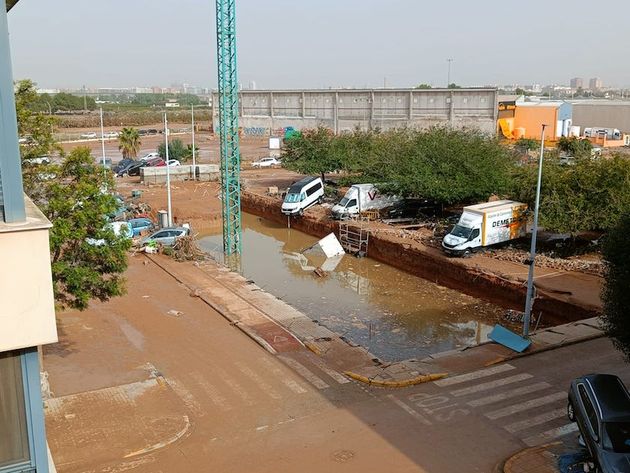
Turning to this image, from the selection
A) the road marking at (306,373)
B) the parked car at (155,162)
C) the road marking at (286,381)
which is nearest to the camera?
the road marking at (286,381)

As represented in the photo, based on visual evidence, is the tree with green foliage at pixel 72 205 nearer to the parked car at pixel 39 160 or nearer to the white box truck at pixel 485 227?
the parked car at pixel 39 160

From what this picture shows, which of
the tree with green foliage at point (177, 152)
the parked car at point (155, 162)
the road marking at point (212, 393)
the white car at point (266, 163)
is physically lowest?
the road marking at point (212, 393)

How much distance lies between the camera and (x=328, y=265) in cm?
3047

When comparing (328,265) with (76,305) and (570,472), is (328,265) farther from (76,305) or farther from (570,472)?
(570,472)

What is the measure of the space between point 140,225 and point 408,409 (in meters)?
23.2

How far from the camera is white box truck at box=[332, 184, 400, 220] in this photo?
1352 inches

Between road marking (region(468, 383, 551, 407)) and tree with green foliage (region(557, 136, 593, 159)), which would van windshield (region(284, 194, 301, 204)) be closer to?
tree with green foliage (region(557, 136, 593, 159))

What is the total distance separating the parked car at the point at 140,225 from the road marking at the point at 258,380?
18103 mm

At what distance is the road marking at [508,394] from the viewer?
46.4 ft

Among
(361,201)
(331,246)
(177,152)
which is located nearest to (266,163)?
(177,152)

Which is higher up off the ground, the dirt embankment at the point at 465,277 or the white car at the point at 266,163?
the white car at the point at 266,163

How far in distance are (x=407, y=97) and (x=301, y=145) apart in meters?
22.5

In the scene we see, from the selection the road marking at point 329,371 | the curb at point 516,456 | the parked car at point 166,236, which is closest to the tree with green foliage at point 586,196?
the road marking at point 329,371

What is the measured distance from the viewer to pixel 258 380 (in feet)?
51.4
